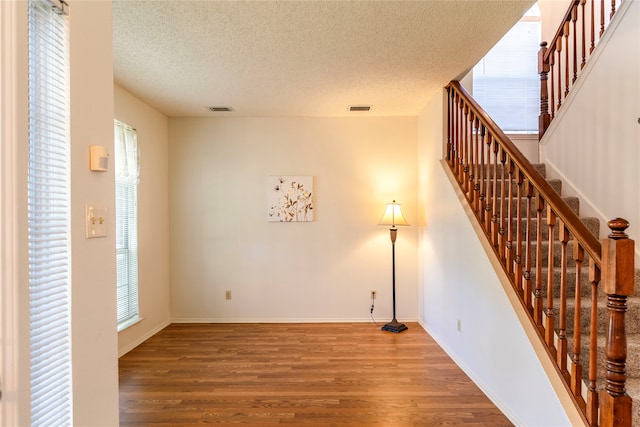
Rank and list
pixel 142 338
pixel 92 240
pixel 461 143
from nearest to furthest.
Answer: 1. pixel 92 240
2. pixel 461 143
3. pixel 142 338

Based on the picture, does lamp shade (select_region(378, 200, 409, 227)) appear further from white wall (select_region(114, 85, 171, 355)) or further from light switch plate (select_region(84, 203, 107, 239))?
light switch plate (select_region(84, 203, 107, 239))

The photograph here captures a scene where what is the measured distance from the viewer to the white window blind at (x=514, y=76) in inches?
169

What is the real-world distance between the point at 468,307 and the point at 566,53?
100 inches

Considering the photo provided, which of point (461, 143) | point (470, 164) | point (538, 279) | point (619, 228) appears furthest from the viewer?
point (461, 143)

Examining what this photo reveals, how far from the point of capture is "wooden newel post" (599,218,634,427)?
4.71ft

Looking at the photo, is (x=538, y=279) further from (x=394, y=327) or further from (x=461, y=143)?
(x=394, y=327)

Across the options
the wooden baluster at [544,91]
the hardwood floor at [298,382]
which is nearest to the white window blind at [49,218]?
the hardwood floor at [298,382]

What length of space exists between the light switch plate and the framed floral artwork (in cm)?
295

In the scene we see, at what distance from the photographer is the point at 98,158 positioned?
1305 millimetres

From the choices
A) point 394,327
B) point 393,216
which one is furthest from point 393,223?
point 394,327

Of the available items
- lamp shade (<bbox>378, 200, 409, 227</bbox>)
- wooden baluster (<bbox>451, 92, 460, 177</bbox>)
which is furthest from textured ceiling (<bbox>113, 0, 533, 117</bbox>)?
lamp shade (<bbox>378, 200, 409, 227</bbox>)

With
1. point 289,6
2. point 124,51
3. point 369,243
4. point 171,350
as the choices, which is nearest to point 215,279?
point 171,350

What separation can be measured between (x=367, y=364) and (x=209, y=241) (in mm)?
2458

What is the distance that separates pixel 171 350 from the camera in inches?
134
